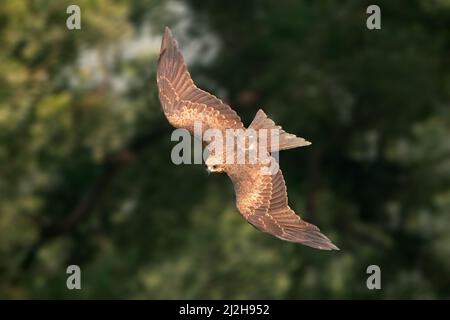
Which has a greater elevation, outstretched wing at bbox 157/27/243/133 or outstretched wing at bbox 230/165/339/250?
A: outstretched wing at bbox 157/27/243/133

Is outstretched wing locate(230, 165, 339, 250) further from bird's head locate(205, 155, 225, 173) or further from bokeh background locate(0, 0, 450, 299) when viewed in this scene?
bokeh background locate(0, 0, 450, 299)

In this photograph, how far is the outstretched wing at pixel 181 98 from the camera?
8.05 m

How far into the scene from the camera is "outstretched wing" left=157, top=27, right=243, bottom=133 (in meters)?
8.05

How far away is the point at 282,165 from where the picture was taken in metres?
20.2

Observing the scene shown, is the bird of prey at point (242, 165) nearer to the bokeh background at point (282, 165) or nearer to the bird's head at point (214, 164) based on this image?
the bird's head at point (214, 164)

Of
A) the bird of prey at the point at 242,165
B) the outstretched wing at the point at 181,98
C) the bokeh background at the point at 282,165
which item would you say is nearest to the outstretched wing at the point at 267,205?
the bird of prey at the point at 242,165

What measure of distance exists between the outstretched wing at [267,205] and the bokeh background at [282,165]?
880 cm

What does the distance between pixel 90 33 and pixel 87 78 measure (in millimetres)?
874

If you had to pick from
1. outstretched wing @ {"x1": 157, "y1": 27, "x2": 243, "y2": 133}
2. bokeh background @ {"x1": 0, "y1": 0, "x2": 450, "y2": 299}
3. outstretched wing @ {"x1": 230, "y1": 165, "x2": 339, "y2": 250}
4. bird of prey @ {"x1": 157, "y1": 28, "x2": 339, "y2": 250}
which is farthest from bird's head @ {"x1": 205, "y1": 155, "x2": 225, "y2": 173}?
bokeh background @ {"x1": 0, "y1": 0, "x2": 450, "y2": 299}

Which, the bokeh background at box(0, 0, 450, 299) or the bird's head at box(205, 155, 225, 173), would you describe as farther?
the bokeh background at box(0, 0, 450, 299)

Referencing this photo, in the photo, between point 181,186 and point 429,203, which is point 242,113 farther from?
point 429,203

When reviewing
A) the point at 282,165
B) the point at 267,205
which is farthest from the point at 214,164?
the point at 282,165

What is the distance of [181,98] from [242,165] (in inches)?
32.4

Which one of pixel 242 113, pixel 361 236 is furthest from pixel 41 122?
pixel 361 236
